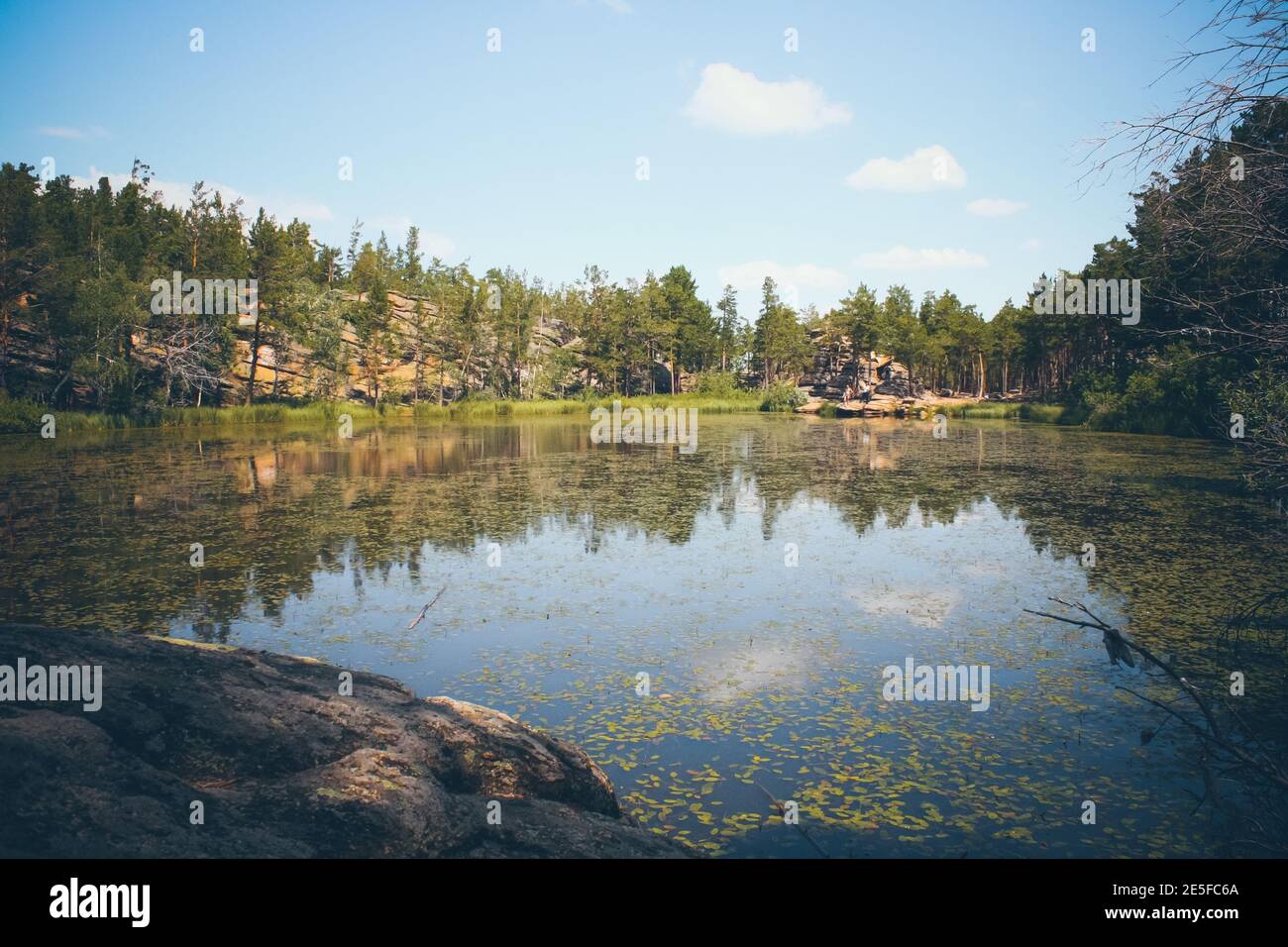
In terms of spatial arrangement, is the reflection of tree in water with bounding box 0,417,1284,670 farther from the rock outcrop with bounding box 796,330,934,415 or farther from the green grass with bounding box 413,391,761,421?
the rock outcrop with bounding box 796,330,934,415

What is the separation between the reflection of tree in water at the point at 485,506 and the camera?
440 inches

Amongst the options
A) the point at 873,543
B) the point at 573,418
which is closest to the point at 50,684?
the point at 873,543

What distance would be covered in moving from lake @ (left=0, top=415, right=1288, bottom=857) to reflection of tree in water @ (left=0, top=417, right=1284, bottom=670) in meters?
0.12

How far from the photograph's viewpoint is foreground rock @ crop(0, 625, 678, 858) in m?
3.40

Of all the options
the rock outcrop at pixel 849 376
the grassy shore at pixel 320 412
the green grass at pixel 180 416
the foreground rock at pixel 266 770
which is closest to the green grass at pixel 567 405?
the grassy shore at pixel 320 412

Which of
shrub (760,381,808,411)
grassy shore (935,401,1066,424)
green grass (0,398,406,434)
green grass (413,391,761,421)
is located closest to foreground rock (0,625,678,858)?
green grass (0,398,406,434)

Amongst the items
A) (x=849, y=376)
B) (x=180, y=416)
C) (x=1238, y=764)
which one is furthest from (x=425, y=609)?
(x=849, y=376)

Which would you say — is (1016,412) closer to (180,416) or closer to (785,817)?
(180,416)

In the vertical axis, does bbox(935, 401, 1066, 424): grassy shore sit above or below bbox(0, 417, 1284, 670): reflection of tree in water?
above

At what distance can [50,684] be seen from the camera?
13.5 ft

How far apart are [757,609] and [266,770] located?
7.05 metres

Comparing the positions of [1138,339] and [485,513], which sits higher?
[1138,339]
